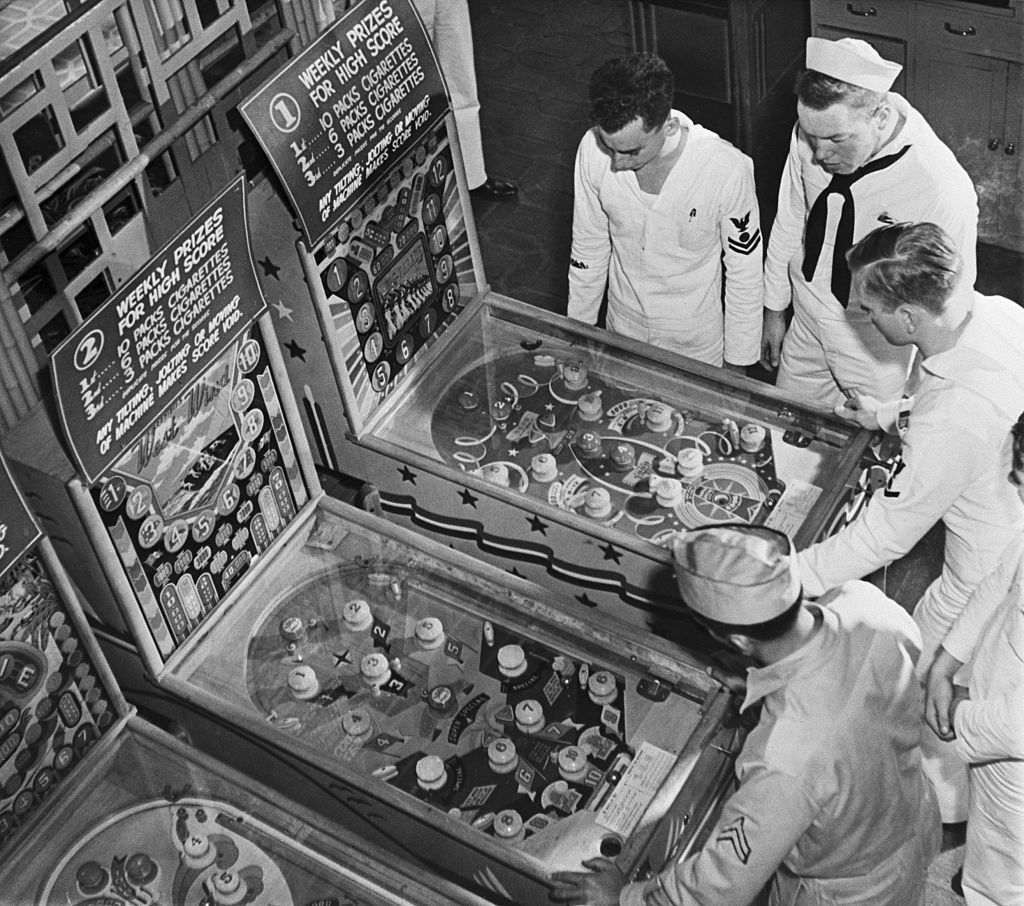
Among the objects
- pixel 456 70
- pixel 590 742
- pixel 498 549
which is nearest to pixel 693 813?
pixel 590 742

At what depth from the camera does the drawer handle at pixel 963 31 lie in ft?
18.2

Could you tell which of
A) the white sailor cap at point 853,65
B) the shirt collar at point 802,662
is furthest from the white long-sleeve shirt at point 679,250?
the shirt collar at point 802,662

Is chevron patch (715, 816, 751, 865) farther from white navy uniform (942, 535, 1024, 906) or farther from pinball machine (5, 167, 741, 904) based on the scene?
white navy uniform (942, 535, 1024, 906)

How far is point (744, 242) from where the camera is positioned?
4434mm

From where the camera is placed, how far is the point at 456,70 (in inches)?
245

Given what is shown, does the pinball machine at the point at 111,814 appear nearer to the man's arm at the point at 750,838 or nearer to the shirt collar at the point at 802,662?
the man's arm at the point at 750,838

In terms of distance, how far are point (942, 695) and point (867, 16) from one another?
3248 millimetres

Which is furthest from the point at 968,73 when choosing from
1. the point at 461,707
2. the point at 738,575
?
the point at 738,575

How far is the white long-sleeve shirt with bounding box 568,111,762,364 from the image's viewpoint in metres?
4.33

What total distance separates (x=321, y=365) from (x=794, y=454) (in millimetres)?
1421

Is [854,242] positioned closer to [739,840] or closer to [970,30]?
[970,30]

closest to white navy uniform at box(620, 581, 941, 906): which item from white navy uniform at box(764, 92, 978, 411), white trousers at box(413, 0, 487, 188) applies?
white navy uniform at box(764, 92, 978, 411)

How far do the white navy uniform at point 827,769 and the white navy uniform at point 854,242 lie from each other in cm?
139

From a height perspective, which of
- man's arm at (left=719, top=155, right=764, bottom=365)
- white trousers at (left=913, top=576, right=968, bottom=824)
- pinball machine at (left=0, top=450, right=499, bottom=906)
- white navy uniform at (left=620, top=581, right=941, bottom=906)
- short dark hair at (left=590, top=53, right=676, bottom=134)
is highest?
man's arm at (left=719, top=155, right=764, bottom=365)
